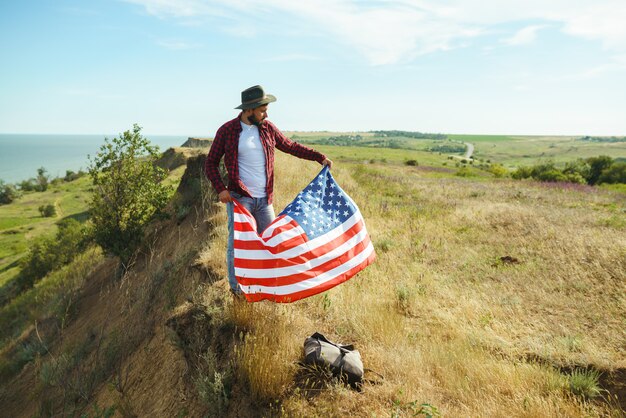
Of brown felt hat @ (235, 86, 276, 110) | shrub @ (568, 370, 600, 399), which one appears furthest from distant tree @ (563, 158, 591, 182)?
brown felt hat @ (235, 86, 276, 110)

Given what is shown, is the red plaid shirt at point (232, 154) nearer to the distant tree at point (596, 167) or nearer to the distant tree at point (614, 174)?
the distant tree at point (614, 174)

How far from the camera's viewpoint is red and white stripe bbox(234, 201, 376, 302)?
13.2 ft

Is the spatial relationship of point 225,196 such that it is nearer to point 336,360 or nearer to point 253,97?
point 253,97

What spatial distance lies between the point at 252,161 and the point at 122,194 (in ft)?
27.8

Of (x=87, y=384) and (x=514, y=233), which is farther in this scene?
(x=514, y=233)

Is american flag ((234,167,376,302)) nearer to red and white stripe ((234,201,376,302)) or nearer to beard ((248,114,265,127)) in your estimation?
red and white stripe ((234,201,376,302))

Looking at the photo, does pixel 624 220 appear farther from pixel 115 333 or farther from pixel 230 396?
pixel 115 333

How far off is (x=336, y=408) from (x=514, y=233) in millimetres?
9925

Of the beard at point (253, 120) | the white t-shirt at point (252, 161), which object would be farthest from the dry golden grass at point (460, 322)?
the beard at point (253, 120)

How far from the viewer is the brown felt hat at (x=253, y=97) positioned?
425 centimetres

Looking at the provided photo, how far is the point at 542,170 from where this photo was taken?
3769cm

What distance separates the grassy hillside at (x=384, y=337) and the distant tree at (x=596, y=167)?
113 ft

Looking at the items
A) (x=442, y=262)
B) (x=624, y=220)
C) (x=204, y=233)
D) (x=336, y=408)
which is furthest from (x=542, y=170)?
(x=336, y=408)

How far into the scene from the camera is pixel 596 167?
128ft
